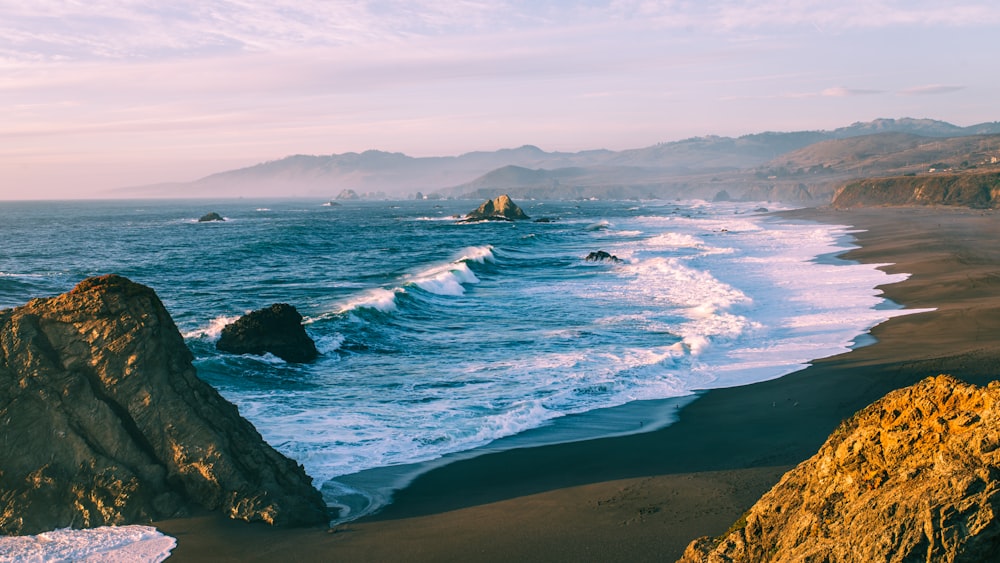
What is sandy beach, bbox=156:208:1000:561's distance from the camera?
27.3 ft

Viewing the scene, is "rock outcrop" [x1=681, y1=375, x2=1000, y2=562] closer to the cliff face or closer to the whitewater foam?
the whitewater foam

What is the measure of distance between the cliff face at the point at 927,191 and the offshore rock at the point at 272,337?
86.8 meters

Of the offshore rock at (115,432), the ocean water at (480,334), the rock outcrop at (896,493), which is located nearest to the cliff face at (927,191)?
the ocean water at (480,334)

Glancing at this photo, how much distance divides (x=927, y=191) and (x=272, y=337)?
99.4 m

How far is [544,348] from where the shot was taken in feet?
67.1

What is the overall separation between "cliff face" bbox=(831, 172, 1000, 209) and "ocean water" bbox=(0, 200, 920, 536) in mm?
49002

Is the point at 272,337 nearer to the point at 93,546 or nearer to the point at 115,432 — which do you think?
the point at 115,432

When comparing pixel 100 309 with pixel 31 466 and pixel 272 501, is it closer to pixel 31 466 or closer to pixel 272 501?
pixel 31 466

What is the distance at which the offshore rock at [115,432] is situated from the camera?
915 cm

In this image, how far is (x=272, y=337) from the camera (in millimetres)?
19625

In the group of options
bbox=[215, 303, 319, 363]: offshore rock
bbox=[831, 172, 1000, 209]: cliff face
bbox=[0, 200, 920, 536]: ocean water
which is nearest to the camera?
bbox=[0, 200, 920, 536]: ocean water

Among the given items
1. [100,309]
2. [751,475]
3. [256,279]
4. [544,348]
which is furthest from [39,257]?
[751,475]

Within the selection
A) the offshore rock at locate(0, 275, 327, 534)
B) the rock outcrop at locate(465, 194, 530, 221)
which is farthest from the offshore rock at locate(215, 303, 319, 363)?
the rock outcrop at locate(465, 194, 530, 221)

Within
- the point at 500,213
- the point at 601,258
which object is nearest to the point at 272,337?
the point at 601,258
